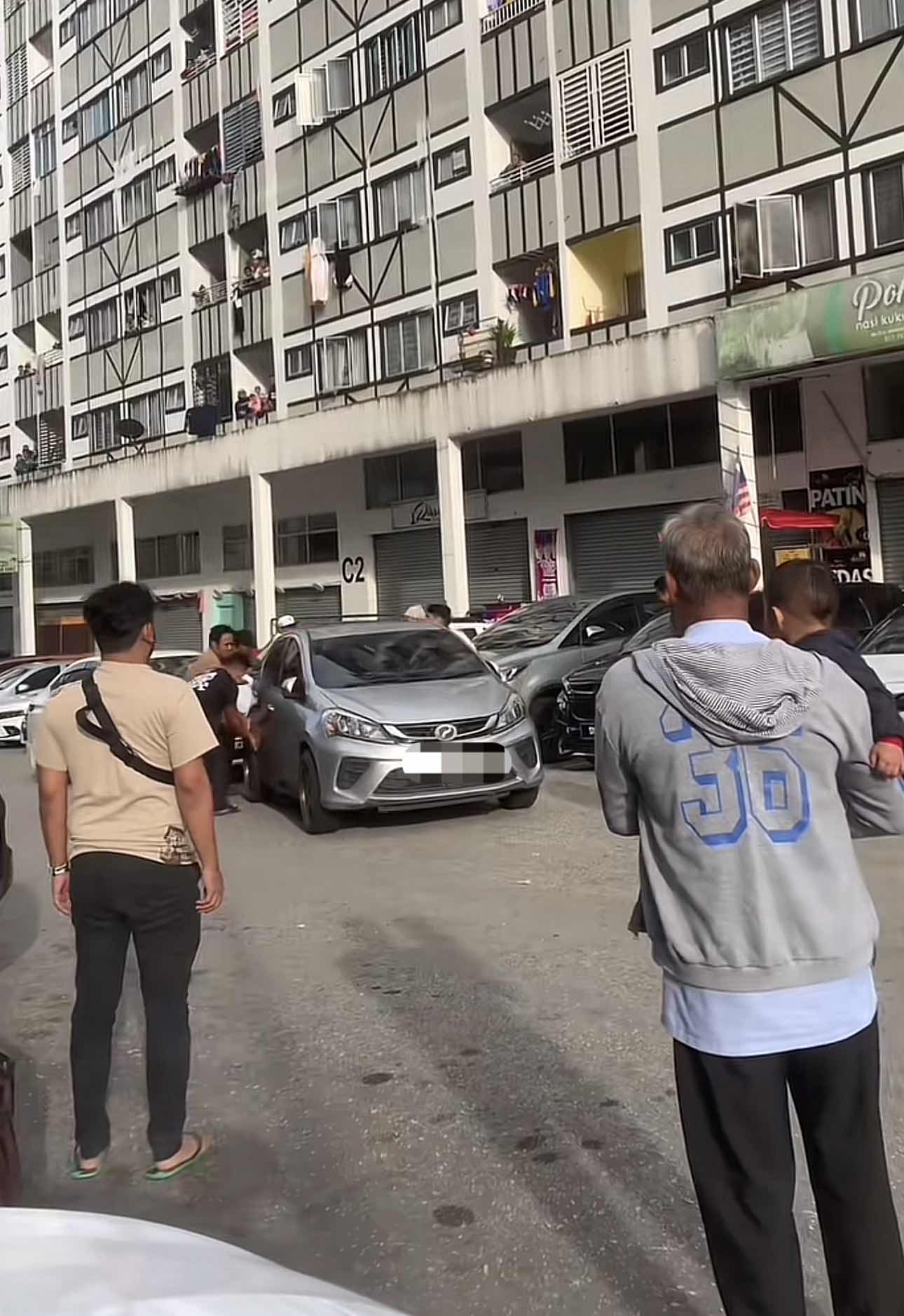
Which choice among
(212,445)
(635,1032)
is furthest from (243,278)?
(635,1032)

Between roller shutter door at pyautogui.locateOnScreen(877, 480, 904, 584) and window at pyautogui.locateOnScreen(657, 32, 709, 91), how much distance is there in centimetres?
778

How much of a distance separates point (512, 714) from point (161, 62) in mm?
32424

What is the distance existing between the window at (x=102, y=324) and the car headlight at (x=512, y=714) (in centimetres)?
3182

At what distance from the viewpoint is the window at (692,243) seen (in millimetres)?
22078

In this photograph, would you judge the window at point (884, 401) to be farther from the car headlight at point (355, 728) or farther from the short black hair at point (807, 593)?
the short black hair at point (807, 593)

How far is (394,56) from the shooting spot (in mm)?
28500

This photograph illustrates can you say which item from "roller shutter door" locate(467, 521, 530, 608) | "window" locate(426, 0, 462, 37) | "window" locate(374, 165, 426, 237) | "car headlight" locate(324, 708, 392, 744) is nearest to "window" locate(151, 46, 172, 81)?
"window" locate(374, 165, 426, 237)

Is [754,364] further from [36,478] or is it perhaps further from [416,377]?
[36,478]

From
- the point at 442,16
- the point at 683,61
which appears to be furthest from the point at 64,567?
the point at 683,61

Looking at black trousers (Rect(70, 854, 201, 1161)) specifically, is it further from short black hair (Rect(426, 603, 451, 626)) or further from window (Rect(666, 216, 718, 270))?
window (Rect(666, 216, 718, 270))

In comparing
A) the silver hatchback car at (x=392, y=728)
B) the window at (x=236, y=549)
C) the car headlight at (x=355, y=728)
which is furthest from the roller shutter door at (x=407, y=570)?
the car headlight at (x=355, y=728)

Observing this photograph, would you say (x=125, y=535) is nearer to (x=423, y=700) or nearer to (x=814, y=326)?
(x=814, y=326)

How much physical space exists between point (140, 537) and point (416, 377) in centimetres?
1446

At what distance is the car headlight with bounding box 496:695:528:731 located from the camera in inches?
404
